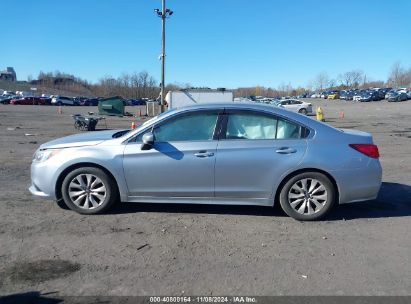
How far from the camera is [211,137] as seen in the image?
571 centimetres

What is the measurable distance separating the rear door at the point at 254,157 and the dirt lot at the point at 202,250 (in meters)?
0.44

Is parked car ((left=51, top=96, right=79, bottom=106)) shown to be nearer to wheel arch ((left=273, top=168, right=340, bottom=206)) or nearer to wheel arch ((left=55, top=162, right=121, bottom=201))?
wheel arch ((left=55, top=162, right=121, bottom=201))

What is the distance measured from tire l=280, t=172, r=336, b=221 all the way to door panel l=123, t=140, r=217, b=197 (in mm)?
1050

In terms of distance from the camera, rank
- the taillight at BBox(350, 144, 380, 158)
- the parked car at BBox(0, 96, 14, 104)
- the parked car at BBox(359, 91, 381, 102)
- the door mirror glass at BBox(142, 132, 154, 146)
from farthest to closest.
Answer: the parked car at BBox(359, 91, 381, 102), the parked car at BBox(0, 96, 14, 104), the taillight at BBox(350, 144, 380, 158), the door mirror glass at BBox(142, 132, 154, 146)

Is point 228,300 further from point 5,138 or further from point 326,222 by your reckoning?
point 5,138

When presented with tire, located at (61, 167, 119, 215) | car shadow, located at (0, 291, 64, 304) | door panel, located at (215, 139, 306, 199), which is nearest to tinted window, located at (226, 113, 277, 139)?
door panel, located at (215, 139, 306, 199)

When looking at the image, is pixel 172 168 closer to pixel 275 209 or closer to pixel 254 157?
pixel 254 157

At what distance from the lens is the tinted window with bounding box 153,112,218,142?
5.74 m

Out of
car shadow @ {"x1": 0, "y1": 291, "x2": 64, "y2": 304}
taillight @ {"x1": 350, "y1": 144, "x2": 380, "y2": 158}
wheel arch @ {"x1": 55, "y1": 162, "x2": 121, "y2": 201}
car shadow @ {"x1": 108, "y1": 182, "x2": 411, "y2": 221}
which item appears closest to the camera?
car shadow @ {"x1": 0, "y1": 291, "x2": 64, "y2": 304}

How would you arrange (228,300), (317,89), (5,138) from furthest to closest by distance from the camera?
1. (317,89)
2. (5,138)
3. (228,300)

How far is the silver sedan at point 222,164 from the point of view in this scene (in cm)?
559

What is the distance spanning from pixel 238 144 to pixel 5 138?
13783mm

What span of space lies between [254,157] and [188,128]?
1.00 meters

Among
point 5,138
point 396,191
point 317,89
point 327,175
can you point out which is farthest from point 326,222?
point 317,89
